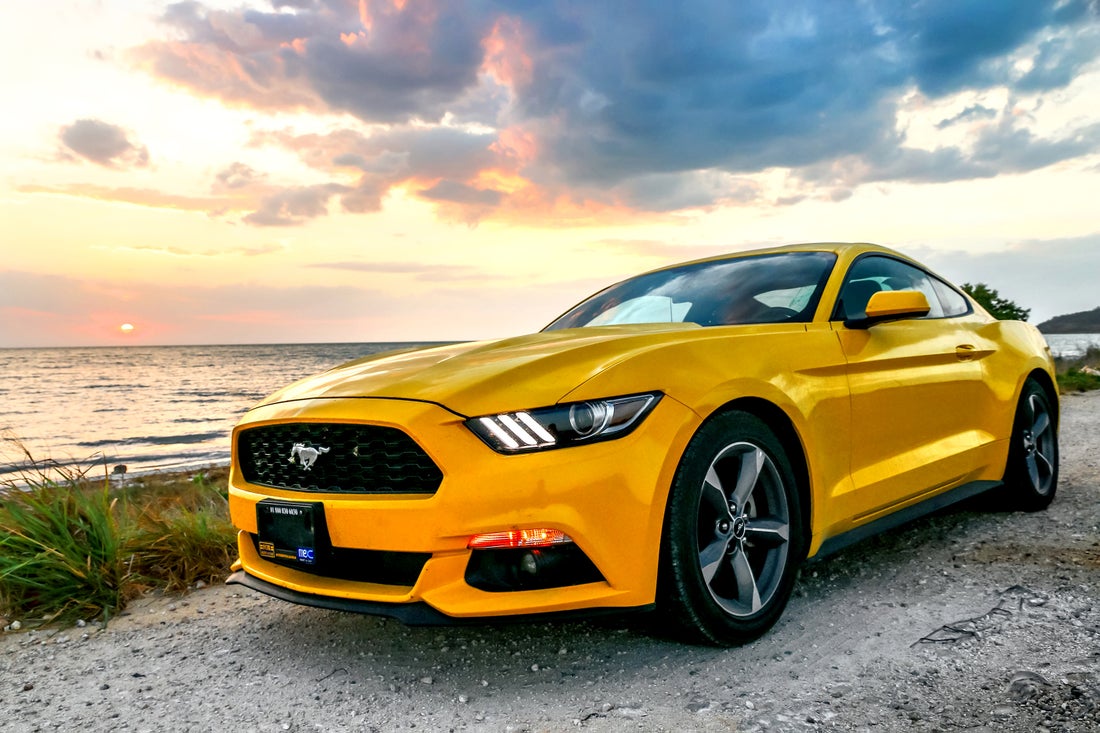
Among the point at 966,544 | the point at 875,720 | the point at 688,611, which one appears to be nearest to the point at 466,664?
the point at 688,611

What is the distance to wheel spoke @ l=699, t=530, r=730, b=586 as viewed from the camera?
2.58m

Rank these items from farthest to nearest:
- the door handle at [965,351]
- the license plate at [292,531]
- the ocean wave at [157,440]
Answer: the ocean wave at [157,440] < the door handle at [965,351] < the license plate at [292,531]

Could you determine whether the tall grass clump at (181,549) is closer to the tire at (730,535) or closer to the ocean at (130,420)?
the ocean at (130,420)

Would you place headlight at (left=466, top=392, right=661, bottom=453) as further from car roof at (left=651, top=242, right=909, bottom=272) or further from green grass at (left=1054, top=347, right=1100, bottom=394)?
green grass at (left=1054, top=347, right=1100, bottom=394)

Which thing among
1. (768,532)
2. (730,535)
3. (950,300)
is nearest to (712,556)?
(730,535)

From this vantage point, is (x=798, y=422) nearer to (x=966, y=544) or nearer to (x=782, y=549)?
(x=782, y=549)

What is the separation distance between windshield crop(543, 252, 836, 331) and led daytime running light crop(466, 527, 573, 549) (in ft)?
4.60

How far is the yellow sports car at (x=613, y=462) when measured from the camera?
2.28 m

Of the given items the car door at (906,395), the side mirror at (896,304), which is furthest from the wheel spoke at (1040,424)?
the side mirror at (896,304)

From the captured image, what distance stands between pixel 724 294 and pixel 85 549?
3.26 m

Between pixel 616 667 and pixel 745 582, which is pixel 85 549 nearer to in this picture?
pixel 616 667

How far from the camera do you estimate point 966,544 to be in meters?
3.94

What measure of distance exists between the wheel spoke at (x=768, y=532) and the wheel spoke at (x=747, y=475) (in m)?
0.11

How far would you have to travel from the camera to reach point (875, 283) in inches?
150
